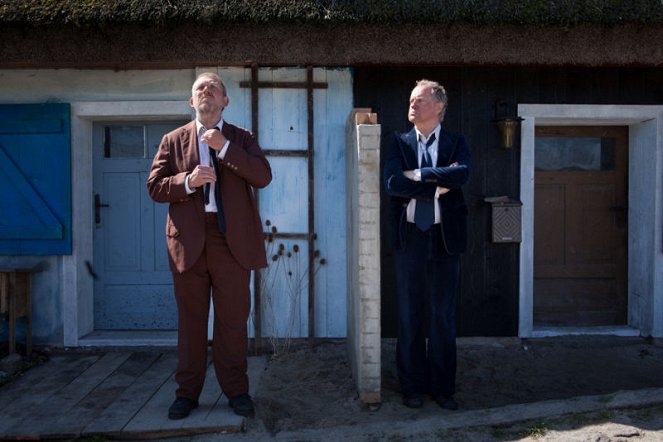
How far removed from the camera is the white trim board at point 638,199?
16.6ft

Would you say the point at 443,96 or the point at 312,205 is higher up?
the point at 443,96

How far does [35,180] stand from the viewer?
506 centimetres

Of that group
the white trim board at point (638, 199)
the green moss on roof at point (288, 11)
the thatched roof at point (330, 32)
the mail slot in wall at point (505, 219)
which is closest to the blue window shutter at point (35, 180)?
the thatched roof at point (330, 32)

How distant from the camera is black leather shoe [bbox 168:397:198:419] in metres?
3.46

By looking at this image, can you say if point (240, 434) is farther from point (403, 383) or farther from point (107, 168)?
point (107, 168)

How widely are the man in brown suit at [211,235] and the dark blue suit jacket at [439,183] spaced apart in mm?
776

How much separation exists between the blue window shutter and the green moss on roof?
872mm

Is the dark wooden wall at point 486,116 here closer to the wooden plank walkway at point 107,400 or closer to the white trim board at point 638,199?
the white trim board at point 638,199

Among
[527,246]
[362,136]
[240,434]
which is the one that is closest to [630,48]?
[527,246]

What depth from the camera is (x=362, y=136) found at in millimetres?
3646

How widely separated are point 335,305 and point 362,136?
72.1 inches

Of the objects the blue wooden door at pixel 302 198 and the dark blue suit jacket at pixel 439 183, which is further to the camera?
the blue wooden door at pixel 302 198

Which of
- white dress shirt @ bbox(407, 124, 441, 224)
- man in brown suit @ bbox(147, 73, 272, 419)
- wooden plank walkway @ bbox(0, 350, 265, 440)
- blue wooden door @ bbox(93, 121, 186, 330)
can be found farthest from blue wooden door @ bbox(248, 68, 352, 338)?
man in brown suit @ bbox(147, 73, 272, 419)

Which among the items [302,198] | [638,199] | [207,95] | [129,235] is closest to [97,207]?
[129,235]
